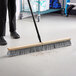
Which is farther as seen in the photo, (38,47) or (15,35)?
(15,35)

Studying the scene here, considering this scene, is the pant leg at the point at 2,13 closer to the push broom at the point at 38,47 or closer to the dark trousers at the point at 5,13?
the dark trousers at the point at 5,13

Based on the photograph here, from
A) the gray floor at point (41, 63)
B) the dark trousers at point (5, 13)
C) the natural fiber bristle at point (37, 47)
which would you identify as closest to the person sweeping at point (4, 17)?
the dark trousers at point (5, 13)

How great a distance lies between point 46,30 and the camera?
106 inches

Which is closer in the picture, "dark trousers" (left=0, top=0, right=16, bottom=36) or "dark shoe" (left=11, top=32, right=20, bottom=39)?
"dark trousers" (left=0, top=0, right=16, bottom=36)

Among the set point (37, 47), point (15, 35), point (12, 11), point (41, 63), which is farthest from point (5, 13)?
point (41, 63)

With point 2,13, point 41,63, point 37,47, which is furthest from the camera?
point 2,13

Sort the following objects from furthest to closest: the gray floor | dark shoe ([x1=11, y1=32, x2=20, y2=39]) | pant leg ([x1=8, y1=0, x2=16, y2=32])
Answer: dark shoe ([x1=11, y1=32, x2=20, y2=39]) → pant leg ([x1=8, y1=0, x2=16, y2=32]) → the gray floor

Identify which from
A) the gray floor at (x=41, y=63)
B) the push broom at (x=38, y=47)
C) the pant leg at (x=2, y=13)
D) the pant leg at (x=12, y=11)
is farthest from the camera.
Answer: the pant leg at (x=12, y=11)

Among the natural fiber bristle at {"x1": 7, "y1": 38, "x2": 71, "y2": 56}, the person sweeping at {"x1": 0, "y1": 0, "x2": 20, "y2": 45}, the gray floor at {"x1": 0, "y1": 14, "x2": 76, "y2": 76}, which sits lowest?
the gray floor at {"x1": 0, "y1": 14, "x2": 76, "y2": 76}

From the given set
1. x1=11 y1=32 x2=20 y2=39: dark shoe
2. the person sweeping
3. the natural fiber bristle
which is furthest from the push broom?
x1=11 y1=32 x2=20 y2=39: dark shoe

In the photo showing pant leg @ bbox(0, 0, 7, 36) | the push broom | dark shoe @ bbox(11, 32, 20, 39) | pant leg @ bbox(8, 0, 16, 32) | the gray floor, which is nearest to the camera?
→ the gray floor

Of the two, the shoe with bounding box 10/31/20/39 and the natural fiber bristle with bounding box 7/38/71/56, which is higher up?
the natural fiber bristle with bounding box 7/38/71/56

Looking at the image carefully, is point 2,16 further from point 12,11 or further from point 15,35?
point 15,35

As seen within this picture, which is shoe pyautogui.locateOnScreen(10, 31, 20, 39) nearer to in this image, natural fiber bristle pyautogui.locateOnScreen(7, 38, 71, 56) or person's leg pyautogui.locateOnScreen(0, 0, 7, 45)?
person's leg pyautogui.locateOnScreen(0, 0, 7, 45)
